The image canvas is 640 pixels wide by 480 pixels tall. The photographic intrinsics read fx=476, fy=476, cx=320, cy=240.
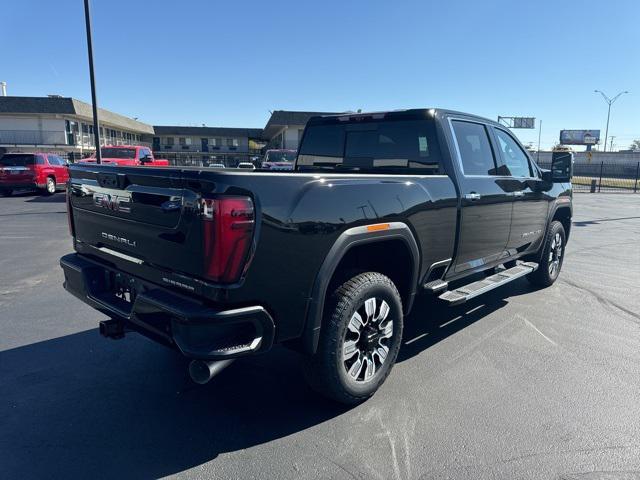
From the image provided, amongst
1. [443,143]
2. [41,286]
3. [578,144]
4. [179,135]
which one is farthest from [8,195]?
[578,144]

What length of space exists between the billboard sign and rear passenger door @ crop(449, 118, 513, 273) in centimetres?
9833

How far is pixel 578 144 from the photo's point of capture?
9125cm

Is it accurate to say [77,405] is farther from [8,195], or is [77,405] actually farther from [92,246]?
[8,195]

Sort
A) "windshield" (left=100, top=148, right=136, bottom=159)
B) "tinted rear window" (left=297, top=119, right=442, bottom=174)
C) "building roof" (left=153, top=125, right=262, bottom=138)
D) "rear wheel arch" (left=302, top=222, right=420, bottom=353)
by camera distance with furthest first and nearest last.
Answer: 1. "building roof" (left=153, top=125, right=262, bottom=138)
2. "windshield" (left=100, top=148, right=136, bottom=159)
3. "tinted rear window" (left=297, top=119, right=442, bottom=174)
4. "rear wheel arch" (left=302, top=222, right=420, bottom=353)

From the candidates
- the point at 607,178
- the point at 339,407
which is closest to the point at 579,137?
the point at 607,178

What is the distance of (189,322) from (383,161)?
2.62 metres

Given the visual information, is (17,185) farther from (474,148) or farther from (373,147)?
(474,148)

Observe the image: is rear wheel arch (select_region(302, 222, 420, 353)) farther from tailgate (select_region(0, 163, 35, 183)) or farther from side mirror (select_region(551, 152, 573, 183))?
tailgate (select_region(0, 163, 35, 183))

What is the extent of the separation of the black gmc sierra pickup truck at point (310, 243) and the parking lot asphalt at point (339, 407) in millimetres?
418

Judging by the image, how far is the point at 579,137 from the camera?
91.2m

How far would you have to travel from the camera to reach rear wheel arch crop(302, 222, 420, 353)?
2.90 metres

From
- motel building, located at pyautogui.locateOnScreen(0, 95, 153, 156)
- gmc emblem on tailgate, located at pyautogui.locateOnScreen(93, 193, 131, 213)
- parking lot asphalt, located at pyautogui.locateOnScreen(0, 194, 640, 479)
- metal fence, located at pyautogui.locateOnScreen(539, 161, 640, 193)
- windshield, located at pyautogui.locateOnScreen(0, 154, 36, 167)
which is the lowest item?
parking lot asphalt, located at pyautogui.locateOnScreen(0, 194, 640, 479)

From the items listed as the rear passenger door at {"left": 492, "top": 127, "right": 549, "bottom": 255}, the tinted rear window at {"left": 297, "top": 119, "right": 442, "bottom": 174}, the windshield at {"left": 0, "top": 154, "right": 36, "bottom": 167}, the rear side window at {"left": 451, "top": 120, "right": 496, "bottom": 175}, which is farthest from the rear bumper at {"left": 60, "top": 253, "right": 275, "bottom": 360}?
the windshield at {"left": 0, "top": 154, "right": 36, "bottom": 167}

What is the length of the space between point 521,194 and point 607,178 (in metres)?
53.2
